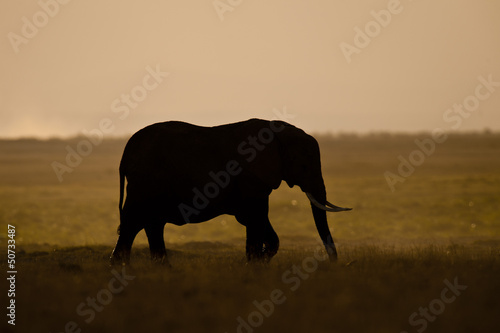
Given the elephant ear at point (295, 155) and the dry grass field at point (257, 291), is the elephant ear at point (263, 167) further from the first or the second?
the dry grass field at point (257, 291)

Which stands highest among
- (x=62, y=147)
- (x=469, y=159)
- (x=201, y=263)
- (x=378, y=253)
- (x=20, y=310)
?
(x=20, y=310)

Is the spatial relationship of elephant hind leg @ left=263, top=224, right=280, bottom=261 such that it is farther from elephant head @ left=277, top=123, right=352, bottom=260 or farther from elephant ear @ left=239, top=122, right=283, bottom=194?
elephant head @ left=277, top=123, right=352, bottom=260

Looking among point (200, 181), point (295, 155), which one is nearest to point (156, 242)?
point (200, 181)

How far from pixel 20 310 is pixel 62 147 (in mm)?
81047

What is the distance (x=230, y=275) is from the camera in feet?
46.1

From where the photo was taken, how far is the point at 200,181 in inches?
610

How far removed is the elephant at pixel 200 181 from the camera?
609 inches

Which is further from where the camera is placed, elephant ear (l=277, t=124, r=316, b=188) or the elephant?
elephant ear (l=277, t=124, r=316, b=188)

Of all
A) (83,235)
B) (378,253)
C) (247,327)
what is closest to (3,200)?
(83,235)

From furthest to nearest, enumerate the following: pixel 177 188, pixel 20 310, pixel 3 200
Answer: pixel 3 200
pixel 177 188
pixel 20 310

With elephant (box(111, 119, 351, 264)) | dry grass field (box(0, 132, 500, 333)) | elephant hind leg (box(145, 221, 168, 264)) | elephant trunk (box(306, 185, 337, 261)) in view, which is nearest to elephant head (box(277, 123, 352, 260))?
elephant trunk (box(306, 185, 337, 261))

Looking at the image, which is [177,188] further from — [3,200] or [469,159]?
[469,159]

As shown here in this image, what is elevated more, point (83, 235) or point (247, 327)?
point (247, 327)

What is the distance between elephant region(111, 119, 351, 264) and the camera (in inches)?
609
